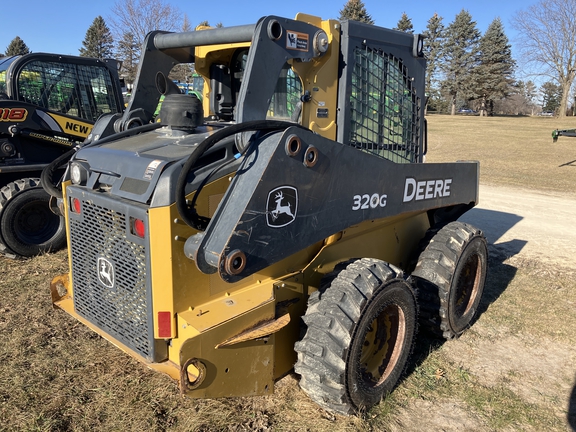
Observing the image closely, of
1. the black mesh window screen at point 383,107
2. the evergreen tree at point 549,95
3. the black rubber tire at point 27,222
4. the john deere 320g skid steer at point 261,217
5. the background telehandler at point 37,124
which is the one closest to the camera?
the john deere 320g skid steer at point 261,217

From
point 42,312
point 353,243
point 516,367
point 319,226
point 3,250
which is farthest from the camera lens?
point 3,250

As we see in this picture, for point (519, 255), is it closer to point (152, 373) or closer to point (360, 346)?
point (360, 346)

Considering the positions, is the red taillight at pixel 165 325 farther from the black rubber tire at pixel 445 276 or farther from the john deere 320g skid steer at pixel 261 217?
the black rubber tire at pixel 445 276

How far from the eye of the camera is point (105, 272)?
296 centimetres

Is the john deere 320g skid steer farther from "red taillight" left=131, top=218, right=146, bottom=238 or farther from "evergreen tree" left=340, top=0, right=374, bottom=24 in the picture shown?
"evergreen tree" left=340, top=0, right=374, bottom=24

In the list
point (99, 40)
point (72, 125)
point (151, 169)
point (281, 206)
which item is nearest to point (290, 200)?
point (281, 206)

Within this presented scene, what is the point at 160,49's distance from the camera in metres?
3.70

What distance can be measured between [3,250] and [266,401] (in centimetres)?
461

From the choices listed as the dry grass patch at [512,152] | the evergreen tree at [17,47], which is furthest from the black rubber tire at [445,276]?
the evergreen tree at [17,47]

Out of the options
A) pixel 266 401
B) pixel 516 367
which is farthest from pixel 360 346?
pixel 516 367

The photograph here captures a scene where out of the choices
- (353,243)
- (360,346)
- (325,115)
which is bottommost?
(360,346)

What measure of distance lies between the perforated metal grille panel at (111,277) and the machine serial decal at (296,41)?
4.68ft

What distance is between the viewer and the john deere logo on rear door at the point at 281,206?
2.55 meters

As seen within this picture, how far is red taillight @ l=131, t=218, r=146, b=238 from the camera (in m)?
2.56
